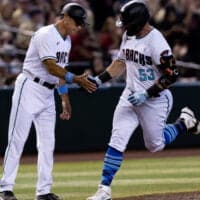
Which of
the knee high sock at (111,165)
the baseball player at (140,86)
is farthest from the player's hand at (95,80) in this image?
the knee high sock at (111,165)

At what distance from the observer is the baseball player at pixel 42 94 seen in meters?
7.46

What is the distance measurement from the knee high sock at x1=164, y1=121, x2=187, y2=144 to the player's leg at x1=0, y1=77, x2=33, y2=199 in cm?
136

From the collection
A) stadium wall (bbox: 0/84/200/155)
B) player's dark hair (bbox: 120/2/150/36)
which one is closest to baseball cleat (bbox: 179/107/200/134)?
player's dark hair (bbox: 120/2/150/36)

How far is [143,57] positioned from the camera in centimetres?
742

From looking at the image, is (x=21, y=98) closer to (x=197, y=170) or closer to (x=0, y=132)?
(x=197, y=170)

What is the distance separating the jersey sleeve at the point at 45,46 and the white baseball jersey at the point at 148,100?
2.24 feet

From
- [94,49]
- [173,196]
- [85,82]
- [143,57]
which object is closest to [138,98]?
[143,57]

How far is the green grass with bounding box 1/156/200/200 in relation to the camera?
8570mm

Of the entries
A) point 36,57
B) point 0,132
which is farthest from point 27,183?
point 0,132

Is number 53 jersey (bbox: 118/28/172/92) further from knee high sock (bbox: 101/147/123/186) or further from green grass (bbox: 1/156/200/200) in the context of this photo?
green grass (bbox: 1/156/200/200)

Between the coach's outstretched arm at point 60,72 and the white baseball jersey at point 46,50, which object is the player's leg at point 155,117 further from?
the white baseball jersey at point 46,50

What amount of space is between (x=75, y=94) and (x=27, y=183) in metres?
3.62

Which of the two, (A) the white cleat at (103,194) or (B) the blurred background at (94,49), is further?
(B) the blurred background at (94,49)

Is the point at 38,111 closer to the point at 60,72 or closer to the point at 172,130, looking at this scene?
the point at 60,72
